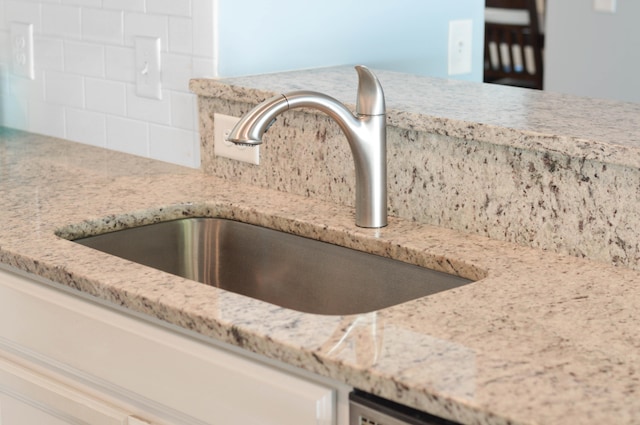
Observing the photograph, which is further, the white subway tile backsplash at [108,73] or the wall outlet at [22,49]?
the wall outlet at [22,49]

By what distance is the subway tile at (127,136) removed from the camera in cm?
215

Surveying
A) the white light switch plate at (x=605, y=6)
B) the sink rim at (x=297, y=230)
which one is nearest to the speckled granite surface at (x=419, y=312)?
the sink rim at (x=297, y=230)

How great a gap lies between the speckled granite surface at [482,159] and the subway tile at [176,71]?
0.06m

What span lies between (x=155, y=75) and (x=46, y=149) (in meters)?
0.34

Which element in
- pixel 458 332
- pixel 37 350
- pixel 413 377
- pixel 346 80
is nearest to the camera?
pixel 413 377

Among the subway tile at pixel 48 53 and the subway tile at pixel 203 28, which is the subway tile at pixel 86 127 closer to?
the subway tile at pixel 48 53

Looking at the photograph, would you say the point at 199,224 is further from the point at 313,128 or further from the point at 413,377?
the point at 413,377

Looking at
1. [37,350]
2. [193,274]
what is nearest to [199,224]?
[193,274]

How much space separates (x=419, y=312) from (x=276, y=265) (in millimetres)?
520

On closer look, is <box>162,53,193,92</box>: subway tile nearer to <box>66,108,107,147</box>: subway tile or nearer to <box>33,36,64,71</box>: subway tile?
<box>66,108,107,147</box>: subway tile

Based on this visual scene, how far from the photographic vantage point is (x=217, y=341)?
1283 mm

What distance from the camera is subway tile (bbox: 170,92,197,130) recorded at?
203cm

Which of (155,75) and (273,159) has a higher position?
(155,75)

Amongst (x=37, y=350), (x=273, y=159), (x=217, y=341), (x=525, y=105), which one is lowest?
(x=37, y=350)
